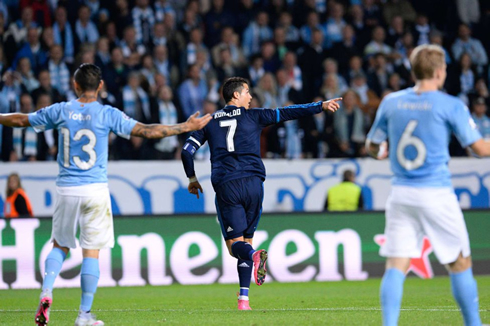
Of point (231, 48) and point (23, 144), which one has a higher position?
point (231, 48)

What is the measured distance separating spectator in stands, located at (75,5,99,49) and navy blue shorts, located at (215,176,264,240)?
29.2 ft

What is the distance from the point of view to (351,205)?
14.9m

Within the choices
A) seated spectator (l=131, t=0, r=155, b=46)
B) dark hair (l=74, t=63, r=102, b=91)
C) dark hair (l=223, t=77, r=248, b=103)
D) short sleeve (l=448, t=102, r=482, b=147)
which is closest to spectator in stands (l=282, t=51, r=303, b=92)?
seated spectator (l=131, t=0, r=155, b=46)

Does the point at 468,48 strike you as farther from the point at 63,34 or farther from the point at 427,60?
the point at 427,60

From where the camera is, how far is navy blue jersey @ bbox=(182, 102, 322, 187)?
8.41 metres

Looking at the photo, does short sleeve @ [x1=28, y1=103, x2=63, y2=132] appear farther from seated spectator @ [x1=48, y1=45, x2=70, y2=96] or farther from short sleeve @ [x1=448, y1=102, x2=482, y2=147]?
seated spectator @ [x1=48, y1=45, x2=70, y2=96]

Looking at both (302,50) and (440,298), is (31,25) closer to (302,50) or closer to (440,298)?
(302,50)

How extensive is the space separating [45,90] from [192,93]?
2717mm

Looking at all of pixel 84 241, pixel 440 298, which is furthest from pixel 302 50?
pixel 84 241

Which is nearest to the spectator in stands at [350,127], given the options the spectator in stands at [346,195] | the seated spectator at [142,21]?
the spectator in stands at [346,195]

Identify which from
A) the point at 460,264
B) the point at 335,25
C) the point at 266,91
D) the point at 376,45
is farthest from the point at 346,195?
the point at 460,264

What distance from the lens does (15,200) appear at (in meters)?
14.2

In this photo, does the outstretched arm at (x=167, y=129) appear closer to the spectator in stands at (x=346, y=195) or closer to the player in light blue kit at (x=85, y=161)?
the player in light blue kit at (x=85, y=161)

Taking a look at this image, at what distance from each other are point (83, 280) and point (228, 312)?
1865 mm
